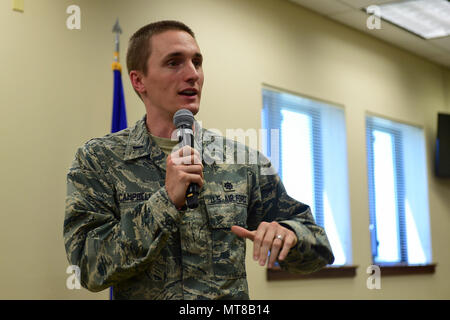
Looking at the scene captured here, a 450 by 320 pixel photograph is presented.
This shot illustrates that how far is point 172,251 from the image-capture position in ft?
4.82

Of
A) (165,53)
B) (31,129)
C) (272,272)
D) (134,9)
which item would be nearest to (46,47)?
(31,129)

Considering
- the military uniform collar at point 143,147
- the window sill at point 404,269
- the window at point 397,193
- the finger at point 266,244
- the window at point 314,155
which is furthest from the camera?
the window at point 397,193

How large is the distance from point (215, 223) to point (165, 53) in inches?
20.7

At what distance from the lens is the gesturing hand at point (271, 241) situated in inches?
49.4

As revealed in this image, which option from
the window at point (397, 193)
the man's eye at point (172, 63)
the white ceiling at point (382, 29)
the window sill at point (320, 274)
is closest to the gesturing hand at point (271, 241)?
the man's eye at point (172, 63)

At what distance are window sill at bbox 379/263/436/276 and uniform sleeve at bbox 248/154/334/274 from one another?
4.19m

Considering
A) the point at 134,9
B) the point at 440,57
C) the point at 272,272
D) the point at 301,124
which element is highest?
the point at 440,57

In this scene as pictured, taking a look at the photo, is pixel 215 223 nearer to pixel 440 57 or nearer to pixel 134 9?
pixel 134 9

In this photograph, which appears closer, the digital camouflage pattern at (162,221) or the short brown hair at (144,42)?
the digital camouflage pattern at (162,221)

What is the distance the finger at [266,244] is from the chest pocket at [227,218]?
25 cm

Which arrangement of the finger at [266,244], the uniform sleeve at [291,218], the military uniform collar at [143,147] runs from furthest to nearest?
the military uniform collar at [143,147] → the uniform sleeve at [291,218] → the finger at [266,244]

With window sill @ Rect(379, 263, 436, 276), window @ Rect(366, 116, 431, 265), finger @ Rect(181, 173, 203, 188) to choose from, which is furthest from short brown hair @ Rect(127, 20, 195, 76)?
window sill @ Rect(379, 263, 436, 276)

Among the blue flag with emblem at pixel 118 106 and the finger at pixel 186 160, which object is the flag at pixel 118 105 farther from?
the finger at pixel 186 160

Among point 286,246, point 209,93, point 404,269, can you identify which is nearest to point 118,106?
point 209,93
